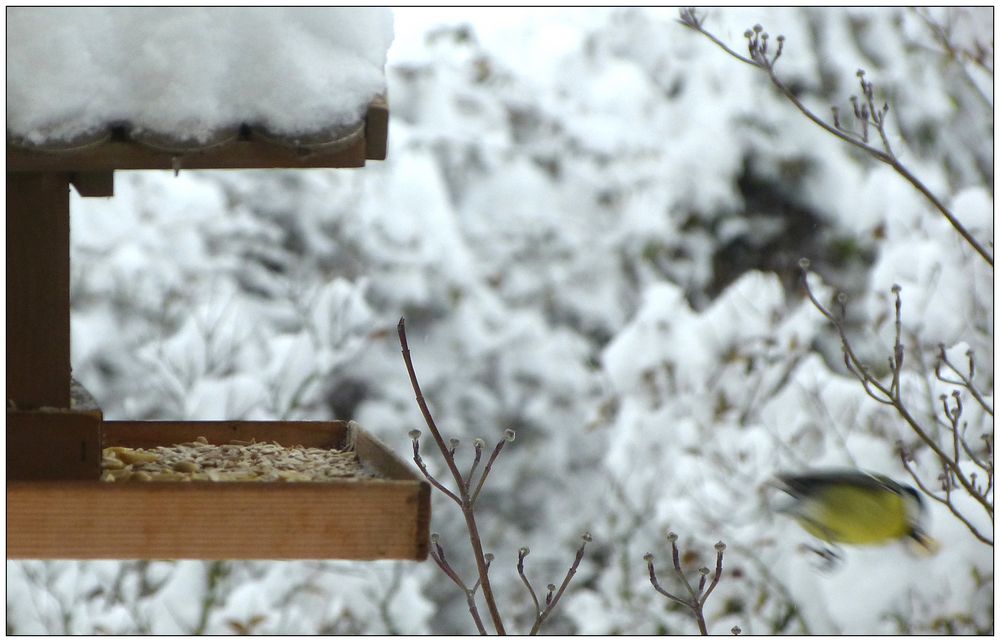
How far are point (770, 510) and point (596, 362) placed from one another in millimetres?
1094

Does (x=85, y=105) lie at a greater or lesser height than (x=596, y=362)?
greater

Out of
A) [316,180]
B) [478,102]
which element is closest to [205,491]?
[316,180]

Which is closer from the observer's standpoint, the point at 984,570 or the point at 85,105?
the point at 85,105

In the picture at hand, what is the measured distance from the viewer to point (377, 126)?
107cm

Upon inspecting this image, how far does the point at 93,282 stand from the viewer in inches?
145

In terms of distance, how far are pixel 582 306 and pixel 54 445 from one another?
10.6 ft

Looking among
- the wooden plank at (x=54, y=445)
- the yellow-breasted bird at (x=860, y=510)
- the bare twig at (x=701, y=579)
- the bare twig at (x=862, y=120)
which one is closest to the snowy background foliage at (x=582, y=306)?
the yellow-breasted bird at (x=860, y=510)

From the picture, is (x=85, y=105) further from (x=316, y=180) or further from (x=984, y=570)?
(x=316, y=180)

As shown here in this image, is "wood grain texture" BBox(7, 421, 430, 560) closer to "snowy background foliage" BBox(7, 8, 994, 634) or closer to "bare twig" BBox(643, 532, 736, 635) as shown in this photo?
"bare twig" BBox(643, 532, 736, 635)

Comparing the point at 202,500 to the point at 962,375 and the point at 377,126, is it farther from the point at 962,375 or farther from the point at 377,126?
the point at 962,375

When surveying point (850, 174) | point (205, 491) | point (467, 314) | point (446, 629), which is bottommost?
point (446, 629)

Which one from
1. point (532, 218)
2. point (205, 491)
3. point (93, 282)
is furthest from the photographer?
point (532, 218)

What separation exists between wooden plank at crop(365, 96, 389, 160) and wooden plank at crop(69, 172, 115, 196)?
53 cm

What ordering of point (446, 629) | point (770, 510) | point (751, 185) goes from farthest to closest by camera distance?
point (751, 185), point (446, 629), point (770, 510)
